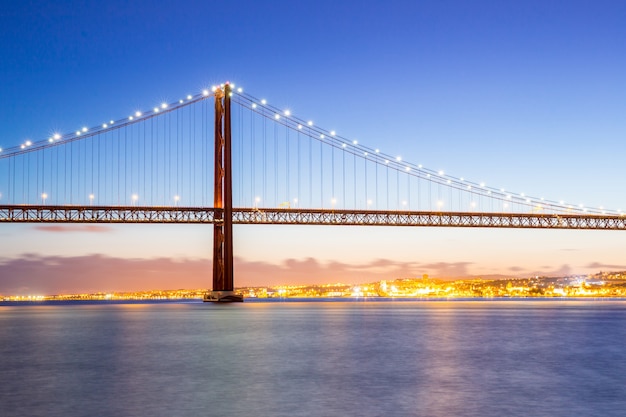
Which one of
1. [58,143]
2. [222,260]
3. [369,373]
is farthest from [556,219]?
[369,373]

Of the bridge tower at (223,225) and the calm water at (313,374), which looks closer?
the calm water at (313,374)

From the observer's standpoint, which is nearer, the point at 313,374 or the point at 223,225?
the point at 313,374

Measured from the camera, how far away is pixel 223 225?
51.6m

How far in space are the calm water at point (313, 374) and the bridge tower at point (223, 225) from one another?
19.1 m

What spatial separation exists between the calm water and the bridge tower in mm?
19145

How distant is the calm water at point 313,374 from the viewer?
13.8 meters

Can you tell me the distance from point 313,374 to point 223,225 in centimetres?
3361

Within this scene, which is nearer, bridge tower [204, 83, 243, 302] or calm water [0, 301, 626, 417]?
calm water [0, 301, 626, 417]

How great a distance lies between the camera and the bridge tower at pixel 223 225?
2014 inches

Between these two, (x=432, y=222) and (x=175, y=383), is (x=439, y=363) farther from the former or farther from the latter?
(x=432, y=222)

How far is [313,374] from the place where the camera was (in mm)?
18625

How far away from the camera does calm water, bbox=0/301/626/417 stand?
545 inches

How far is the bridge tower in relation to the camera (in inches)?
2014

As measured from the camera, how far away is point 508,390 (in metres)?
15.8
